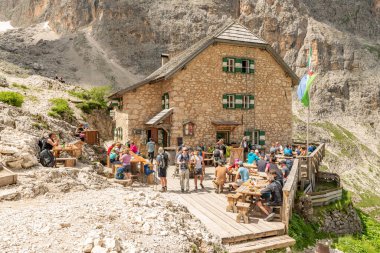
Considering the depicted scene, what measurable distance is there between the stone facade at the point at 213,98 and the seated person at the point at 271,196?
10.1 metres

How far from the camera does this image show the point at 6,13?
8475 cm

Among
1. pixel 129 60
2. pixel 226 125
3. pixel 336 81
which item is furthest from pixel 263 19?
pixel 226 125

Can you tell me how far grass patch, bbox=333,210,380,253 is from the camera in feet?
34.0

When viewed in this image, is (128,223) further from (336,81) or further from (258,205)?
(336,81)

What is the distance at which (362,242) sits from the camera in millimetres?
11422

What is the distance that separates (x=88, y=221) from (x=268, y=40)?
57413mm

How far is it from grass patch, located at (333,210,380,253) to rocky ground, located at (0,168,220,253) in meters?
6.40

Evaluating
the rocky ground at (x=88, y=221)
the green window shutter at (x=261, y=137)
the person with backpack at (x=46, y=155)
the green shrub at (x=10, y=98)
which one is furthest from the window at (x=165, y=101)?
the rocky ground at (x=88, y=221)

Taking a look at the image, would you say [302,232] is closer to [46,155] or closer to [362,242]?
[362,242]

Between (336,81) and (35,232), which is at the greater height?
(336,81)

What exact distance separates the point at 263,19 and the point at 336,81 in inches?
739

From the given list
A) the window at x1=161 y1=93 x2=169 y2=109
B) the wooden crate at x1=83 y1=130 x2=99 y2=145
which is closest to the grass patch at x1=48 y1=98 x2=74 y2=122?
the wooden crate at x1=83 y1=130 x2=99 y2=145

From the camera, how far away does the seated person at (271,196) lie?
321 inches

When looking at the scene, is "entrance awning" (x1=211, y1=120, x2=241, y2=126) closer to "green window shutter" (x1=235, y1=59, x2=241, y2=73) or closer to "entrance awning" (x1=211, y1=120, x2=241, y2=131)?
"entrance awning" (x1=211, y1=120, x2=241, y2=131)
